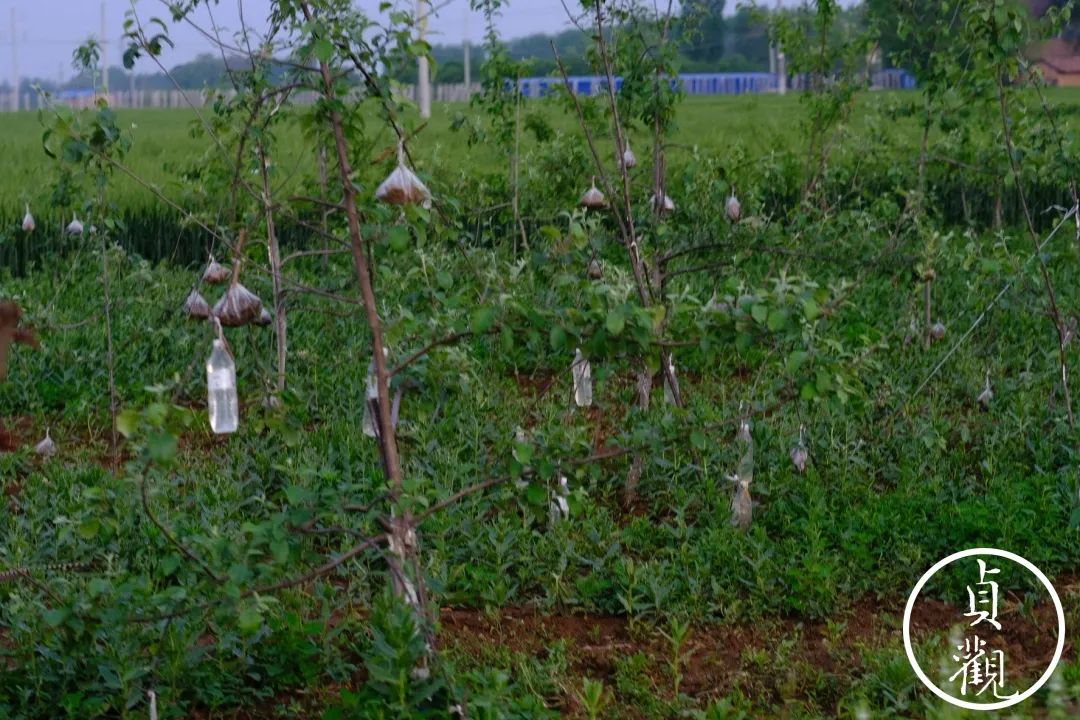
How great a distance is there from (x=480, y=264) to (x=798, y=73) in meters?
2.84

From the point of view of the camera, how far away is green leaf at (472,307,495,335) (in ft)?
8.63

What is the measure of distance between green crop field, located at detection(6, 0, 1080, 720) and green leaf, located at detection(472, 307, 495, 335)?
44mm

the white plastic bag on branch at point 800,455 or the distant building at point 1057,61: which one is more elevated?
the distant building at point 1057,61

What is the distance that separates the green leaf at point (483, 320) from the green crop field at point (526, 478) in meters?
0.04

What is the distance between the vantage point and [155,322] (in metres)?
6.12

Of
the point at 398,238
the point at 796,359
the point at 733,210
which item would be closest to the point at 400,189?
the point at 398,238

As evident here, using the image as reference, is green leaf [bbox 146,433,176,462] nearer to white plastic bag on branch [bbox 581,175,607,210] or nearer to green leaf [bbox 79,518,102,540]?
green leaf [bbox 79,518,102,540]

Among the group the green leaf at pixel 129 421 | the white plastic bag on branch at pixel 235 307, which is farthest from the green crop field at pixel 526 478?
the white plastic bag on branch at pixel 235 307

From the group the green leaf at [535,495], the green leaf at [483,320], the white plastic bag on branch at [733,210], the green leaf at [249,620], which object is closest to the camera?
the green leaf at [249,620]

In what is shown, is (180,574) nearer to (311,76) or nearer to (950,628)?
(311,76)

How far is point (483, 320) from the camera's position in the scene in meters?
2.64

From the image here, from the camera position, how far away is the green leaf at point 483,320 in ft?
8.63

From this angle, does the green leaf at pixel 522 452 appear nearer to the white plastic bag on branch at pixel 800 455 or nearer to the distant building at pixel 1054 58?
the white plastic bag on branch at pixel 800 455

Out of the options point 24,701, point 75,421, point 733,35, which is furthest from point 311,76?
point 733,35
